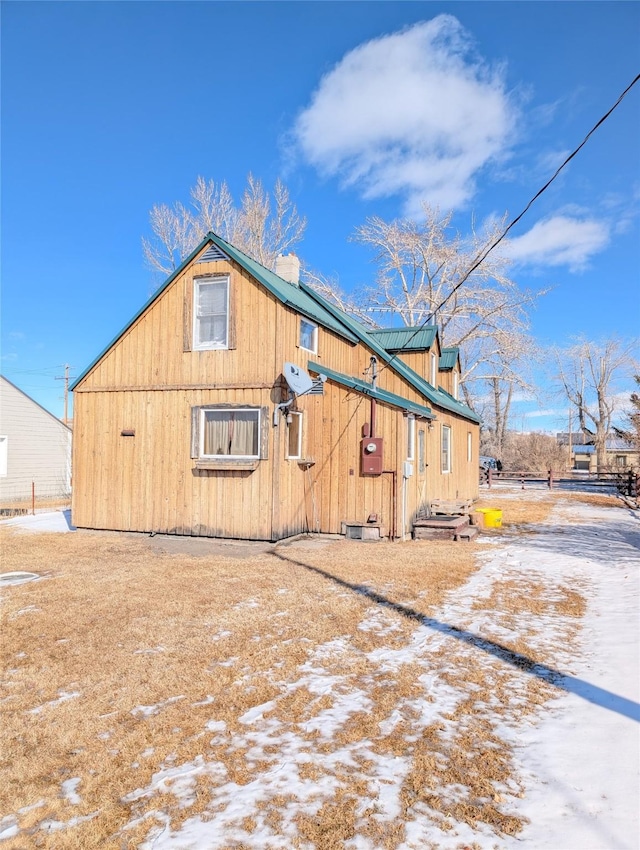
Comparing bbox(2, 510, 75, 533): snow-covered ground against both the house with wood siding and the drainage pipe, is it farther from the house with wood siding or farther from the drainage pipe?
the drainage pipe

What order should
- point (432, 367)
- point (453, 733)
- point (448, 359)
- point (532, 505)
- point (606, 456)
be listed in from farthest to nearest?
point (606, 456)
point (532, 505)
point (448, 359)
point (432, 367)
point (453, 733)

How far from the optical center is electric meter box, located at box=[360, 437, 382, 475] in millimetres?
11695

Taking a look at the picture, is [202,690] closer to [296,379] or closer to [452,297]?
[296,379]

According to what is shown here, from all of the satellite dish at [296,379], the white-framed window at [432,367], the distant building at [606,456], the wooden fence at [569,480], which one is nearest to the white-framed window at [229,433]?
the satellite dish at [296,379]

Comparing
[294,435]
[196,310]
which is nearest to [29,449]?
[196,310]

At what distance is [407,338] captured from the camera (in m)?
16.8

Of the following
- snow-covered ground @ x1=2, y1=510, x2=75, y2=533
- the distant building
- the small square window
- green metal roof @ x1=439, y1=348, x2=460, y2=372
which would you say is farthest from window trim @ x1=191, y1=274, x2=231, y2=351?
the distant building

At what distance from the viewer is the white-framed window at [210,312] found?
38.3 ft

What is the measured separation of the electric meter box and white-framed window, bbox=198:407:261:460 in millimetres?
2390

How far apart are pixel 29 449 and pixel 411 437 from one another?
635 inches

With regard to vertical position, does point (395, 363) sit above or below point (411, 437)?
above

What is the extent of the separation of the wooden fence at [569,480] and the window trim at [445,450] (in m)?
11.3

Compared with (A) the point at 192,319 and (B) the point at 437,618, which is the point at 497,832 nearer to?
(B) the point at 437,618

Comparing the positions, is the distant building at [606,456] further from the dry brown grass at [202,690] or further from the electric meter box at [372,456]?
the dry brown grass at [202,690]
